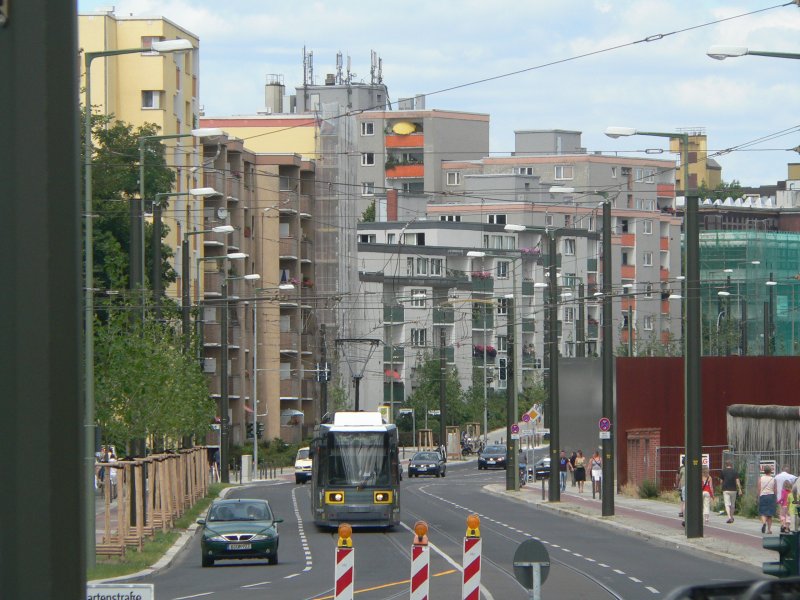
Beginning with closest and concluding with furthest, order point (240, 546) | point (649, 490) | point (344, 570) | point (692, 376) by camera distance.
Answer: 1. point (344, 570)
2. point (240, 546)
3. point (692, 376)
4. point (649, 490)

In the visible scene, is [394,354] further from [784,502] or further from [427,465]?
[784,502]

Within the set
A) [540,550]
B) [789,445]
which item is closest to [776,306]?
[789,445]

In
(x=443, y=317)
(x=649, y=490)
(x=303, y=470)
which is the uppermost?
(x=443, y=317)

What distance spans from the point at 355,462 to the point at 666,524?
30.1 feet

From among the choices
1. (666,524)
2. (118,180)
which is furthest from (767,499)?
(118,180)

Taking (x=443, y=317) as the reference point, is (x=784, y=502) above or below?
below

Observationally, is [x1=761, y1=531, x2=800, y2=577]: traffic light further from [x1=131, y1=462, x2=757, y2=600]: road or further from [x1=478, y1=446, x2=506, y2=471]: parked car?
[x1=478, y1=446, x2=506, y2=471]: parked car

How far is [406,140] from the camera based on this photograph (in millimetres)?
161000

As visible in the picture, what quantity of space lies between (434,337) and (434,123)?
3501 cm

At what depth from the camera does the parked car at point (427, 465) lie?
92125 millimetres

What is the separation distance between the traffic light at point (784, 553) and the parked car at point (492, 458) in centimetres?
9100

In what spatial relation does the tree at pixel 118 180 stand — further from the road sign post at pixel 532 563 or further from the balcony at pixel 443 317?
the balcony at pixel 443 317

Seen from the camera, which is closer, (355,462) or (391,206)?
(355,462)

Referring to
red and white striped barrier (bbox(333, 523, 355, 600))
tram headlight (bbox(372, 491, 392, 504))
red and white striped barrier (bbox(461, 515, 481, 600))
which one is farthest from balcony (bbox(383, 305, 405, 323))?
red and white striped barrier (bbox(333, 523, 355, 600))
